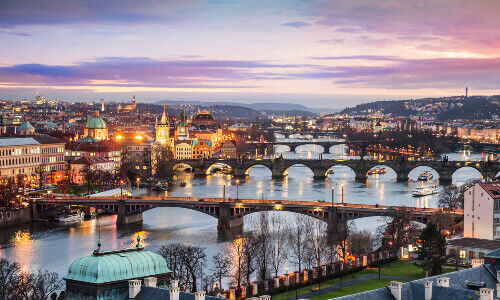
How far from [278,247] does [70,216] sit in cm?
2300

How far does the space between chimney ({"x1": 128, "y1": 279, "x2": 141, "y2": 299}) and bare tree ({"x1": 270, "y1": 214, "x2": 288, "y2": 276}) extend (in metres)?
15.5

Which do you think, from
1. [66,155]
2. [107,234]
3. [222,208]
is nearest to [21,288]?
[107,234]

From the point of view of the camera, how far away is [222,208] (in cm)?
5441

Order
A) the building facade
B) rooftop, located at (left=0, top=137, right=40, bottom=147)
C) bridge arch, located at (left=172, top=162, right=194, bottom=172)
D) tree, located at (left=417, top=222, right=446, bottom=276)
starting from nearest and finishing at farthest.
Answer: tree, located at (left=417, top=222, right=446, bottom=276) → rooftop, located at (left=0, top=137, right=40, bottom=147) → bridge arch, located at (left=172, top=162, right=194, bottom=172) → the building facade

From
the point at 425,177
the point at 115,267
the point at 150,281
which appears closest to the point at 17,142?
the point at 425,177

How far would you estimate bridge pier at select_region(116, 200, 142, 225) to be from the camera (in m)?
56.8

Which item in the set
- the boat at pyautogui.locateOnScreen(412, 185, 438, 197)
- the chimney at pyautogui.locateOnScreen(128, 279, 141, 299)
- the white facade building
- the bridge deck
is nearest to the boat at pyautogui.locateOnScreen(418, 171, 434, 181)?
the boat at pyautogui.locateOnScreen(412, 185, 438, 197)

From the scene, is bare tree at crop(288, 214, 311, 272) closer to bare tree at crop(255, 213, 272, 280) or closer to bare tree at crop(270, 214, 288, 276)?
bare tree at crop(270, 214, 288, 276)

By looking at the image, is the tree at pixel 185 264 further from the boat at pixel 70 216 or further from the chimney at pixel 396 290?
the boat at pixel 70 216

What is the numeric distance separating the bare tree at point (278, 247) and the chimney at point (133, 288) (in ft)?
50.8

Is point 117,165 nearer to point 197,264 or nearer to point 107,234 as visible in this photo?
point 107,234

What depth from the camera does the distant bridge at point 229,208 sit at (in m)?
51.3

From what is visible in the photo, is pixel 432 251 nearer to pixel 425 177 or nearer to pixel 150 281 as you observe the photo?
pixel 150 281

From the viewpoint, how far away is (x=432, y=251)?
35094 mm
